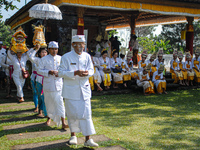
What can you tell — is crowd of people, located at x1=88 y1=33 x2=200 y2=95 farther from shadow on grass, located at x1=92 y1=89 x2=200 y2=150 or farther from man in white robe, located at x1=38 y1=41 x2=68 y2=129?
man in white robe, located at x1=38 y1=41 x2=68 y2=129

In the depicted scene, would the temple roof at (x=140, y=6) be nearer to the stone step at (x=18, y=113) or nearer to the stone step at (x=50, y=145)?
the stone step at (x=18, y=113)

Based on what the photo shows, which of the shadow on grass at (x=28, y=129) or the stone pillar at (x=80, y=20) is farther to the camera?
the stone pillar at (x=80, y=20)

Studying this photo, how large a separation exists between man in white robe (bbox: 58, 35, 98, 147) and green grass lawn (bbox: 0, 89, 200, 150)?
515 mm

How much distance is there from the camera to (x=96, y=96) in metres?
9.59

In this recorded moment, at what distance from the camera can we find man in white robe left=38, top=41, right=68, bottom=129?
5.41 m

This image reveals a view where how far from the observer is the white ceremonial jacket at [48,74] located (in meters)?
5.44

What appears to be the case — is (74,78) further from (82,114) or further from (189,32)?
(189,32)

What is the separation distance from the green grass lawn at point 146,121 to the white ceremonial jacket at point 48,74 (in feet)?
3.28

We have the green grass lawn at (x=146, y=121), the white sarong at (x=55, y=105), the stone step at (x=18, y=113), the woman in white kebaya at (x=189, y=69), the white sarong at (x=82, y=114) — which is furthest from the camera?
the woman in white kebaya at (x=189, y=69)

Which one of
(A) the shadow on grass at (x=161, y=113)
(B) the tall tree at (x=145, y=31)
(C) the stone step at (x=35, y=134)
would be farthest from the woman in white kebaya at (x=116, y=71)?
(B) the tall tree at (x=145, y=31)

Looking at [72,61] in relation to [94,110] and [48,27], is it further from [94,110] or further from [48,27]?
[48,27]

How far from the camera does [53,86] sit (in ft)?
17.8

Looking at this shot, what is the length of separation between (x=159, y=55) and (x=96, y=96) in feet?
11.4

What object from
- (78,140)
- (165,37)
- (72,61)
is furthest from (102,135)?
(165,37)
